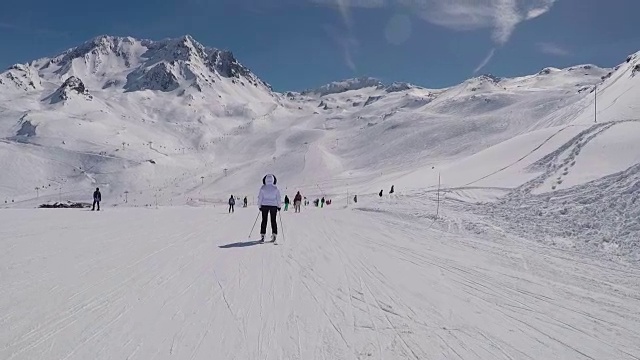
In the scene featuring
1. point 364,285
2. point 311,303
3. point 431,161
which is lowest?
point 311,303

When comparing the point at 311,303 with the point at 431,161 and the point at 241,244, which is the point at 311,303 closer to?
the point at 241,244

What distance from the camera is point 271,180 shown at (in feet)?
41.8

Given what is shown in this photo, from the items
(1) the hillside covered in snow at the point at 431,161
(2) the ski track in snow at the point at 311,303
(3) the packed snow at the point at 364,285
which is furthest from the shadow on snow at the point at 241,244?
(1) the hillside covered in snow at the point at 431,161

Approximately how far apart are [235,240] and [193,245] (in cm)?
163

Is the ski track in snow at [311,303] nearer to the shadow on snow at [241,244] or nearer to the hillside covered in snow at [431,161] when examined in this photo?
the shadow on snow at [241,244]

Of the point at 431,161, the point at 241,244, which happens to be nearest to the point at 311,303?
the point at 241,244

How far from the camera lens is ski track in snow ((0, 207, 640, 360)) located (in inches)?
186

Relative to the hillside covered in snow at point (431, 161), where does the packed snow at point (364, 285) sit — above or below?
below

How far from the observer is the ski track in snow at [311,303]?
4730 millimetres

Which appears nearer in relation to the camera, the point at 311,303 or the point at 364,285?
the point at 311,303

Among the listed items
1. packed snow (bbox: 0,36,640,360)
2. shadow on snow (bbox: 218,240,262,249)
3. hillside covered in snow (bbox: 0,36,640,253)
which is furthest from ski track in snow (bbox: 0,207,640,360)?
hillside covered in snow (bbox: 0,36,640,253)

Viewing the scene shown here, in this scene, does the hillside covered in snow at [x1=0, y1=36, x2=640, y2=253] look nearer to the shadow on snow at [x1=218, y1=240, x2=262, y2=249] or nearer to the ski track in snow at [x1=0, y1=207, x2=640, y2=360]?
the ski track in snow at [x1=0, y1=207, x2=640, y2=360]

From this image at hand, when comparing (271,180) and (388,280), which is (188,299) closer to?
(388,280)

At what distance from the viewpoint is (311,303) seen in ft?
20.6
